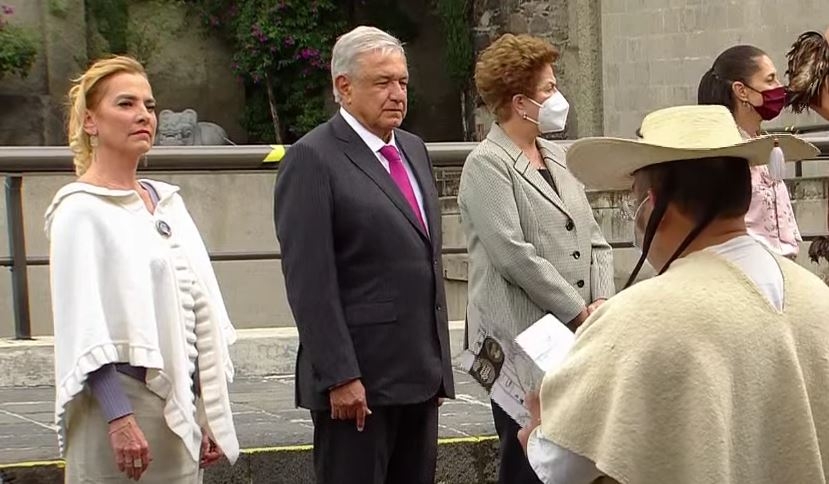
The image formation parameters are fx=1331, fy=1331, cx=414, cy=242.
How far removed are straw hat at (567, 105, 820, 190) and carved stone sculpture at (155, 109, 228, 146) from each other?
14594 millimetres

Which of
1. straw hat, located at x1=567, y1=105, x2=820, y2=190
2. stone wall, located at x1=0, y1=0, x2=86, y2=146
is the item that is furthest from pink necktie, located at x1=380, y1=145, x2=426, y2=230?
stone wall, located at x1=0, y1=0, x2=86, y2=146

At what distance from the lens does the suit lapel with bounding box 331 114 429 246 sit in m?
3.97

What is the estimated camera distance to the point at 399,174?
13.5 ft

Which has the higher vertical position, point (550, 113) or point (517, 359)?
point (550, 113)

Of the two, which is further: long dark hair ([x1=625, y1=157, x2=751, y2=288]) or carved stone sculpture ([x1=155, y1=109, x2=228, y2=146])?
carved stone sculpture ([x1=155, y1=109, x2=228, y2=146])

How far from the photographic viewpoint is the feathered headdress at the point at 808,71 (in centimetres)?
392

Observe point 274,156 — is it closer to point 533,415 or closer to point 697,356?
point 533,415

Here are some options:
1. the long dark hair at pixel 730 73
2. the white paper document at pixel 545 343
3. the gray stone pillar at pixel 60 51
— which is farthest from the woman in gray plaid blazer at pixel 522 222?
the gray stone pillar at pixel 60 51

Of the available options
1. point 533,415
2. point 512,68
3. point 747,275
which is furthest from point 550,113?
point 747,275

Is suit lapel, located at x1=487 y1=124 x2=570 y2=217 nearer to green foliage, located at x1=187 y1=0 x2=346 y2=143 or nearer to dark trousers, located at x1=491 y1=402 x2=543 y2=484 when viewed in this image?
dark trousers, located at x1=491 y1=402 x2=543 y2=484

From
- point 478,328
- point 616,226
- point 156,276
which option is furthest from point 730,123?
point 616,226

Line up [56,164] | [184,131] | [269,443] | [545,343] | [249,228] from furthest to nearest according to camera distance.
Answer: [184,131] < [249,228] < [56,164] < [269,443] < [545,343]

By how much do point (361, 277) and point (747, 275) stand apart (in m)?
1.72

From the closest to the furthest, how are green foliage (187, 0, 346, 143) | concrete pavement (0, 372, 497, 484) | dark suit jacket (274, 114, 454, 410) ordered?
dark suit jacket (274, 114, 454, 410) < concrete pavement (0, 372, 497, 484) < green foliage (187, 0, 346, 143)
